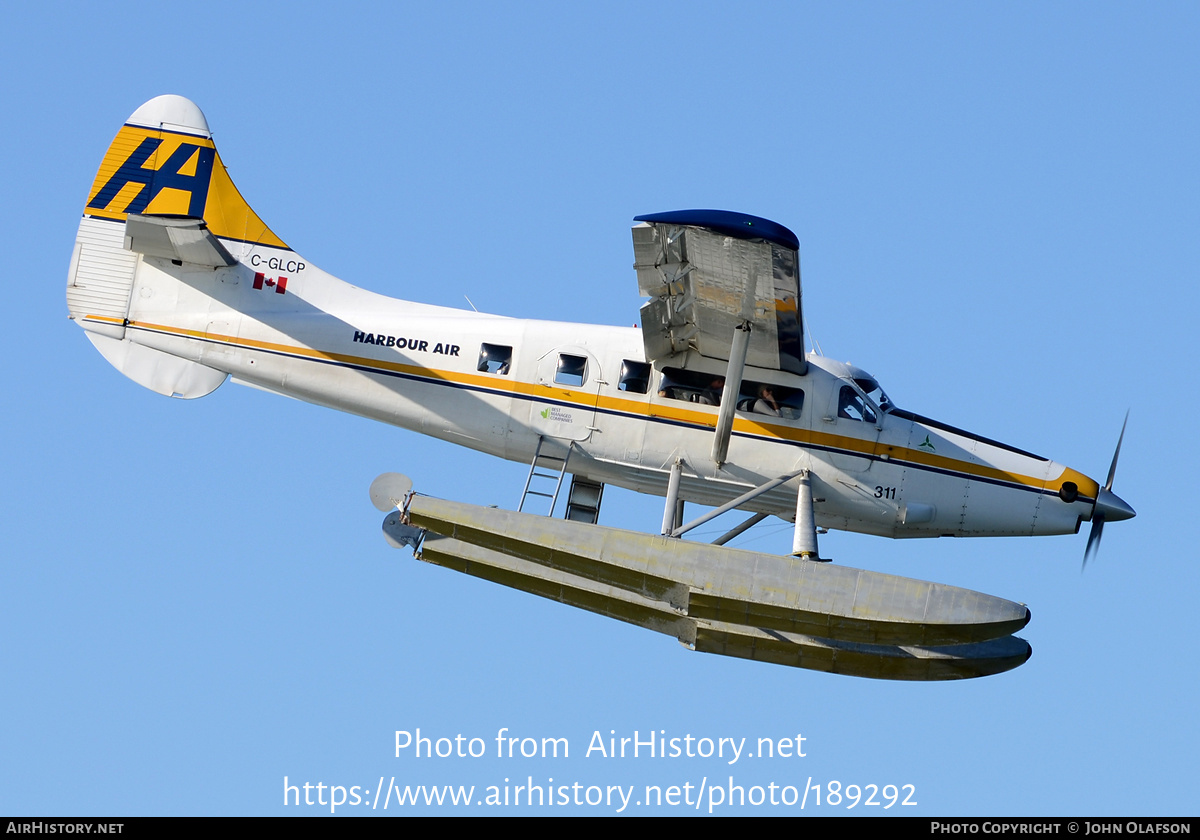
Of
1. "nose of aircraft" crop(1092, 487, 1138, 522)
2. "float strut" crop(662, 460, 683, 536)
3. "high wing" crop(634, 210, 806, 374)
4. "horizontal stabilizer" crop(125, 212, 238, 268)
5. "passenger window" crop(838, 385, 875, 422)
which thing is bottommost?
"float strut" crop(662, 460, 683, 536)

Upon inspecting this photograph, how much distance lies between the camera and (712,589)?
54.5 feet

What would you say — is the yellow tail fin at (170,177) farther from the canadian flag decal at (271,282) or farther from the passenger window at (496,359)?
the passenger window at (496,359)

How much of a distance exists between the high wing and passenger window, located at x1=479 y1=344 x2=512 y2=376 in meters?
1.81

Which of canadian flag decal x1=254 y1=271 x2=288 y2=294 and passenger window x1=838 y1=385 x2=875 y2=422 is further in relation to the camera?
canadian flag decal x1=254 y1=271 x2=288 y2=294

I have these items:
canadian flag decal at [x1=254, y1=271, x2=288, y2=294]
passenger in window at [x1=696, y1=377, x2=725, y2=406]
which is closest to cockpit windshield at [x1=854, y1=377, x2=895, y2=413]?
passenger in window at [x1=696, y1=377, x2=725, y2=406]

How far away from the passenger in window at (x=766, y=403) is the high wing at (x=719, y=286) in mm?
306

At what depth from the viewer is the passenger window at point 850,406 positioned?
18516 mm

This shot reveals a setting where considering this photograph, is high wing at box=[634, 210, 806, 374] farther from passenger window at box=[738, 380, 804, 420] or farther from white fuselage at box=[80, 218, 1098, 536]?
white fuselage at box=[80, 218, 1098, 536]

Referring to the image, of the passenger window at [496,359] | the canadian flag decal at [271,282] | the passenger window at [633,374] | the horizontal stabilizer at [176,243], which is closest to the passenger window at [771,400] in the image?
the passenger window at [633,374]

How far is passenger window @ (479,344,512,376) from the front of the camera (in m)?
18.6

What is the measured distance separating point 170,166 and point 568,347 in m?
6.23

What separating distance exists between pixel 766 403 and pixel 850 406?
108 centimetres

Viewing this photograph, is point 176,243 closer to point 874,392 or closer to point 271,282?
point 271,282
